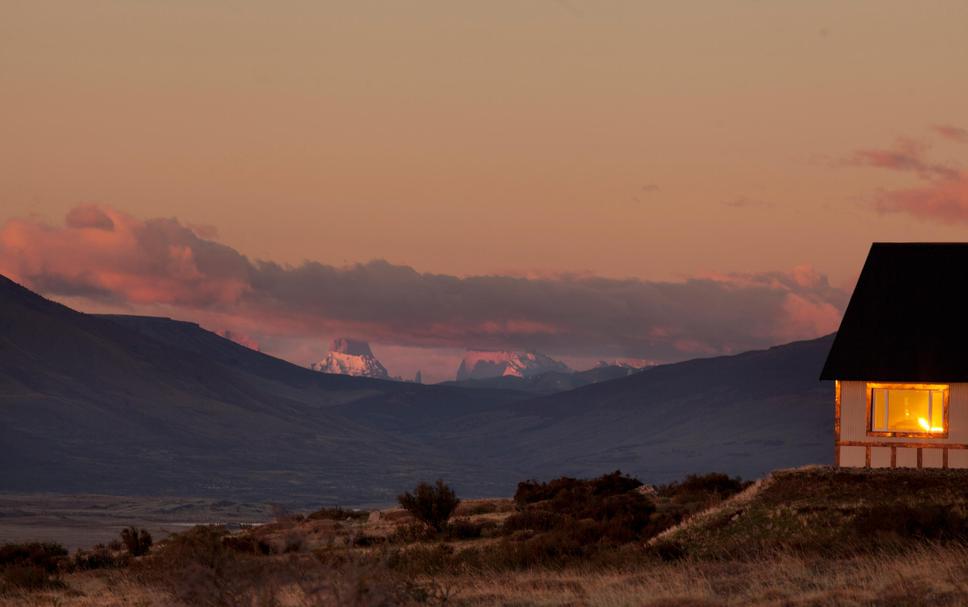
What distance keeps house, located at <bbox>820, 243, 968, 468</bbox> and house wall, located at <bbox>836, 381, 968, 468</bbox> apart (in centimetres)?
3

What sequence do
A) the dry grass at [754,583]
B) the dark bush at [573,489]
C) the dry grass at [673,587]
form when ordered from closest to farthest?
the dry grass at [673,587], the dry grass at [754,583], the dark bush at [573,489]

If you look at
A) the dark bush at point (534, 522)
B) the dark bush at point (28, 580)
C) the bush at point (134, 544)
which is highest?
the dark bush at point (534, 522)

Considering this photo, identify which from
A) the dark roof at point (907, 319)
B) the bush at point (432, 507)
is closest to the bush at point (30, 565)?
the bush at point (432, 507)

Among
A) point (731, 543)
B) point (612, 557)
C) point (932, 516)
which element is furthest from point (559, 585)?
point (932, 516)

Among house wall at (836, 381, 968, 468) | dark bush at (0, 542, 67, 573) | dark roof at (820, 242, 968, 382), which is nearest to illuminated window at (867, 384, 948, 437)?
house wall at (836, 381, 968, 468)

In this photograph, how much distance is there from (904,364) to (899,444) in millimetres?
2305

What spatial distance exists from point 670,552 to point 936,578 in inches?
353

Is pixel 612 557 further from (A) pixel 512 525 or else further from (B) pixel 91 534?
(B) pixel 91 534

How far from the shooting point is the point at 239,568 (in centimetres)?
2061

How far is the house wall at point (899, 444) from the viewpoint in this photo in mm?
41062

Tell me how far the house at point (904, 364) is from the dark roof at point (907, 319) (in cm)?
3

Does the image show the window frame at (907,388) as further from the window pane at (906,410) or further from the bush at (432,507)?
the bush at (432,507)

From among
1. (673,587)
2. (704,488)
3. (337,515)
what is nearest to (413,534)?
(704,488)

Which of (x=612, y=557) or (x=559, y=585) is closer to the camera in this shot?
(x=559, y=585)
